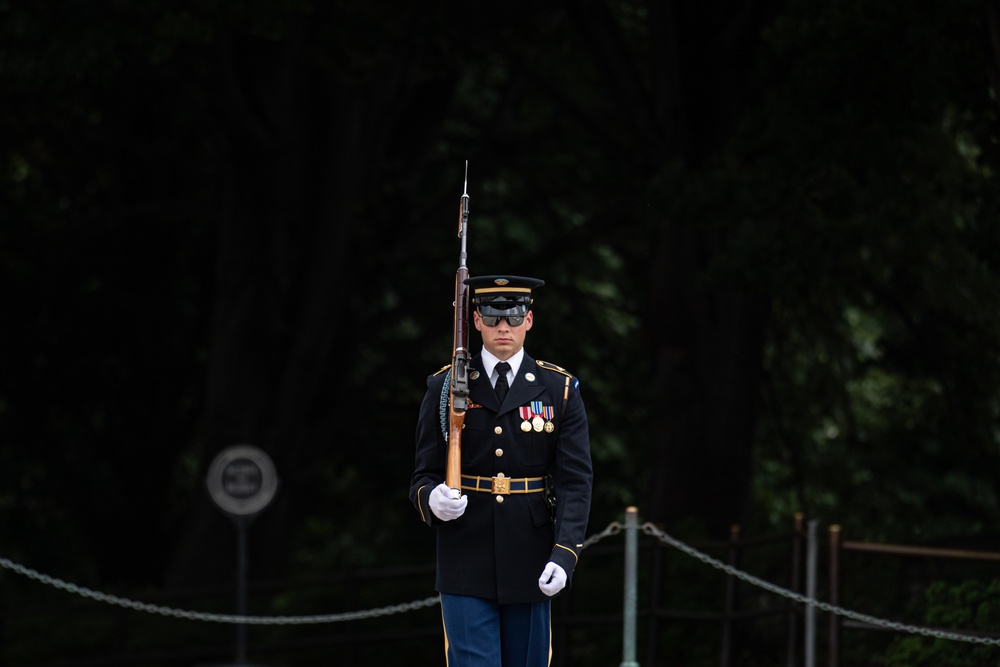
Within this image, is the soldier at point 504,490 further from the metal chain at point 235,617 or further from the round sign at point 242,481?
the round sign at point 242,481

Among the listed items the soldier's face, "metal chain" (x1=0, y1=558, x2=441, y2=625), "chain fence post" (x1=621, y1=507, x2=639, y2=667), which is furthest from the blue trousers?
"metal chain" (x1=0, y1=558, x2=441, y2=625)

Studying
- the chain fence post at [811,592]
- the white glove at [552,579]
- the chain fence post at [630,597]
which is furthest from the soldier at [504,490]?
the chain fence post at [811,592]

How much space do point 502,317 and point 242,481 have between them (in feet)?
25.4

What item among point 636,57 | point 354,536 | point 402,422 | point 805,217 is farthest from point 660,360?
point 354,536

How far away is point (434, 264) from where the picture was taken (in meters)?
20.7

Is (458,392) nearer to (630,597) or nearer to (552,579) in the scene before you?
(552,579)

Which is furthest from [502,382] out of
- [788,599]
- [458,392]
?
[788,599]

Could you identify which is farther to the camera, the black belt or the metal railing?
the metal railing

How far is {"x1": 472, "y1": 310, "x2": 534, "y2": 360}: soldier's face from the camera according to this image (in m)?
7.23

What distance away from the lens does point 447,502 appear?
697 centimetres

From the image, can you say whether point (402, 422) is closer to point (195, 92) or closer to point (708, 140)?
point (195, 92)

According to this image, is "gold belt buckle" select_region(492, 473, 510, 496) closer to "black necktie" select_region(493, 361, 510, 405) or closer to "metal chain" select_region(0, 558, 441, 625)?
"black necktie" select_region(493, 361, 510, 405)

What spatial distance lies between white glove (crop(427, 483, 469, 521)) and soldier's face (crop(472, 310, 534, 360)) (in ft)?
2.01

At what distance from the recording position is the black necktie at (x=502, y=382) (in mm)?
Answer: 7246
